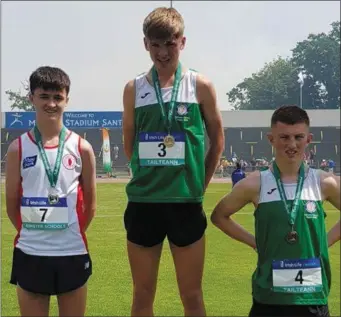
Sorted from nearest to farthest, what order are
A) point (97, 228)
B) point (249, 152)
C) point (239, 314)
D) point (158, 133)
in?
point (158, 133), point (239, 314), point (97, 228), point (249, 152)

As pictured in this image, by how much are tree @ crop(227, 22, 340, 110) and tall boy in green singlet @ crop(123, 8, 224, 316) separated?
171 cm

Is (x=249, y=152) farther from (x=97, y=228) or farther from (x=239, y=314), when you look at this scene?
(x=239, y=314)

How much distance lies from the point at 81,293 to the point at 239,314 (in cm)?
153

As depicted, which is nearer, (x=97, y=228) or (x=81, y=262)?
(x=81, y=262)

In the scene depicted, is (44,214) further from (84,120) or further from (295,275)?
(84,120)

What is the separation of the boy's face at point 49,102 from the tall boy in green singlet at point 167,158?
298 mm

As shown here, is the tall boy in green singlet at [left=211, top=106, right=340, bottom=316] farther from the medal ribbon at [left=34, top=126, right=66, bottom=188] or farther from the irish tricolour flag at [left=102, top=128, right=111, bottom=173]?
the irish tricolour flag at [left=102, top=128, right=111, bottom=173]

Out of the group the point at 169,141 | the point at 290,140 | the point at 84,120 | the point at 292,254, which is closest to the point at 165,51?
the point at 169,141

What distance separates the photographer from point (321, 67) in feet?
19.0

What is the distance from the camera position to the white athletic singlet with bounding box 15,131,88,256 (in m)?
2.24

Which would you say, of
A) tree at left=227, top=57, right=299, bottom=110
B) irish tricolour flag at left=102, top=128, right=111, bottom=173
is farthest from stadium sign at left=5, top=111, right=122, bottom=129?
irish tricolour flag at left=102, top=128, right=111, bottom=173

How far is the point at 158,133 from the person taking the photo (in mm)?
2393

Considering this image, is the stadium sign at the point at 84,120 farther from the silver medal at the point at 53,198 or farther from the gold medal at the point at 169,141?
the silver medal at the point at 53,198

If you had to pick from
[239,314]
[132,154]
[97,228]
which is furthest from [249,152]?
[132,154]
